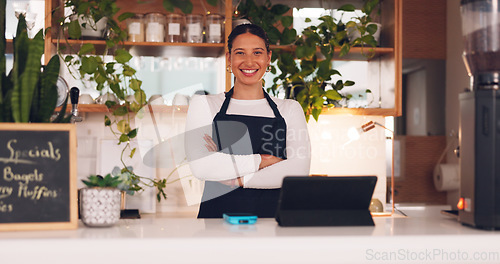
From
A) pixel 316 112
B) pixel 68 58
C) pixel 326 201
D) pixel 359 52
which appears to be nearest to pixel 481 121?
pixel 326 201

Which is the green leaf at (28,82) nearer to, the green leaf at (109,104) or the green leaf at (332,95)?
the green leaf at (109,104)

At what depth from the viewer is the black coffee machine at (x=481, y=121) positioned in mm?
1354

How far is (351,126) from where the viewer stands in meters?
3.70

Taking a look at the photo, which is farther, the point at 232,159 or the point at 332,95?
the point at 332,95

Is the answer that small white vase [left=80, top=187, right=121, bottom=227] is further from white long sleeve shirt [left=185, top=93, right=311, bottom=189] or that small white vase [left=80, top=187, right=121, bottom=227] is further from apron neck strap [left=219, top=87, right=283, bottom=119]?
apron neck strap [left=219, top=87, right=283, bottom=119]

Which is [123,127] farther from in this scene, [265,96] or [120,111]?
[265,96]

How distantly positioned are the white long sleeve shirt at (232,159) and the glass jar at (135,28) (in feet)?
3.18

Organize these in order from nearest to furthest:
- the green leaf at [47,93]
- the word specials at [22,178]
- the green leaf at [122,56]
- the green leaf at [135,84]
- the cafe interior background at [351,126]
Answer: the word specials at [22,178]
the green leaf at [47,93]
the green leaf at [122,56]
the green leaf at [135,84]
the cafe interior background at [351,126]

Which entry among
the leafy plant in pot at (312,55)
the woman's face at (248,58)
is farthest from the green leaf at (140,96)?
the woman's face at (248,58)

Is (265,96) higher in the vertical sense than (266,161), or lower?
higher

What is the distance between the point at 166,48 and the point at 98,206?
207cm

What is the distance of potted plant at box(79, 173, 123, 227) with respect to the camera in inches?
53.4

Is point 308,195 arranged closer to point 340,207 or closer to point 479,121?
point 340,207

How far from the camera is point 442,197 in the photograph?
14.7ft
